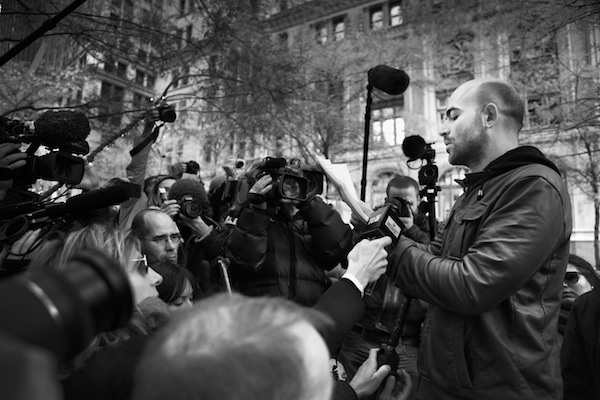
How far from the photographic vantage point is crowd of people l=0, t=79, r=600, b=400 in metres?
0.76

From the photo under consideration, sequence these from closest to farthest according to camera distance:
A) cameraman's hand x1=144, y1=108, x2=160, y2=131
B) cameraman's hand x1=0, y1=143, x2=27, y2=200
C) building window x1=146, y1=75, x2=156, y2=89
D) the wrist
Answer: the wrist
cameraman's hand x1=0, y1=143, x2=27, y2=200
cameraman's hand x1=144, y1=108, x2=160, y2=131
building window x1=146, y1=75, x2=156, y2=89

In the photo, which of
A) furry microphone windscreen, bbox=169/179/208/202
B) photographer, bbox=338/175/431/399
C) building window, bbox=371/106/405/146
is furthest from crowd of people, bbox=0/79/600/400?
building window, bbox=371/106/405/146

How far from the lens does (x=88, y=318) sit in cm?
52

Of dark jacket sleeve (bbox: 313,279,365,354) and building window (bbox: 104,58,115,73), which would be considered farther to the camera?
building window (bbox: 104,58,115,73)

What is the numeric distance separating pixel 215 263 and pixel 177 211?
2.54 feet

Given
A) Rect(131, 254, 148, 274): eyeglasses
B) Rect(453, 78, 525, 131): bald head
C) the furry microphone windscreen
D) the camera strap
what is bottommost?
Rect(131, 254, 148, 274): eyeglasses

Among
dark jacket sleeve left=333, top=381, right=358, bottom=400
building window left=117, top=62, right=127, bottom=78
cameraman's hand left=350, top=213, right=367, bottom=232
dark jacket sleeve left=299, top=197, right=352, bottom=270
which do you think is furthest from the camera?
building window left=117, top=62, right=127, bottom=78

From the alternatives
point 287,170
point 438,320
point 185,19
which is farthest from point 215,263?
point 185,19

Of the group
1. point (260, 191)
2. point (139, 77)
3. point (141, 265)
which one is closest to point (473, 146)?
point (260, 191)

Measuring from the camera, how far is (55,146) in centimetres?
241

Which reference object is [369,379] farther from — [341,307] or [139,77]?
[139,77]

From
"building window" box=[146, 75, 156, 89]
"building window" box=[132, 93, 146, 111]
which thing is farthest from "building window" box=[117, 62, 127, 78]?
"building window" box=[132, 93, 146, 111]

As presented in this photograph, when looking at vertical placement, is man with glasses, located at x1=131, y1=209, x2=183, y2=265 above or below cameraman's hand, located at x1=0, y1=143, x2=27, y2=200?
below

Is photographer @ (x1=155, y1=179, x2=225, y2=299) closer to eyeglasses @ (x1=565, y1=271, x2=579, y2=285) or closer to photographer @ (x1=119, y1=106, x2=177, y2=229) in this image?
photographer @ (x1=119, y1=106, x2=177, y2=229)
